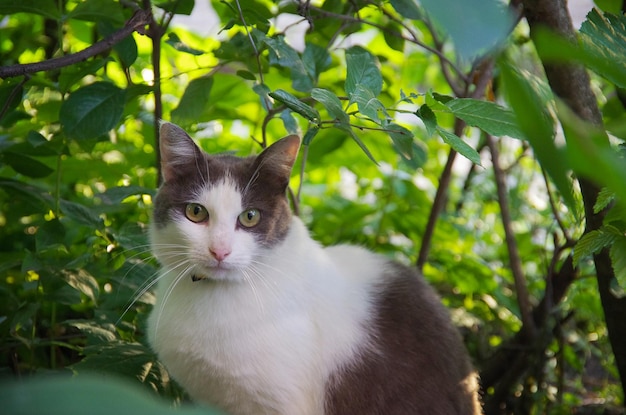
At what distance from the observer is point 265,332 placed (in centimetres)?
143

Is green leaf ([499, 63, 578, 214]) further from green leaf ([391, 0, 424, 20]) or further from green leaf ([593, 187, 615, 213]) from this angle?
green leaf ([391, 0, 424, 20])

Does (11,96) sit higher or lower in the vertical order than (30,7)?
lower

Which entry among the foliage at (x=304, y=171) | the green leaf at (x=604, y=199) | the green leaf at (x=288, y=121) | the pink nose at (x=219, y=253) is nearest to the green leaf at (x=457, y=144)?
the foliage at (x=304, y=171)

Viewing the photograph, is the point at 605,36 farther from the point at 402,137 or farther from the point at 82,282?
the point at 82,282

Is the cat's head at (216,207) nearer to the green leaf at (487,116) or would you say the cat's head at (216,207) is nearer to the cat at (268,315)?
the cat at (268,315)

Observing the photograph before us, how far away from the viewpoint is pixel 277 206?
1.54m

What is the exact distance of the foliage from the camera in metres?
1.29

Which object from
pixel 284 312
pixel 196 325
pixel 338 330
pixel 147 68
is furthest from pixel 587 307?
pixel 147 68

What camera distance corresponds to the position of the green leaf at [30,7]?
1517 mm

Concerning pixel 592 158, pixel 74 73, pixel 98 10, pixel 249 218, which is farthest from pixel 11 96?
pixel 592 158

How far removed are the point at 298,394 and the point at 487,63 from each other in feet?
3.57

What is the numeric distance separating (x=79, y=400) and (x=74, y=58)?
1.13 m

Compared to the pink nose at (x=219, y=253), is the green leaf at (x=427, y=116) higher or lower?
higher

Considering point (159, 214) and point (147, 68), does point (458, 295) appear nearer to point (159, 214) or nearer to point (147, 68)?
point (159, 214)
